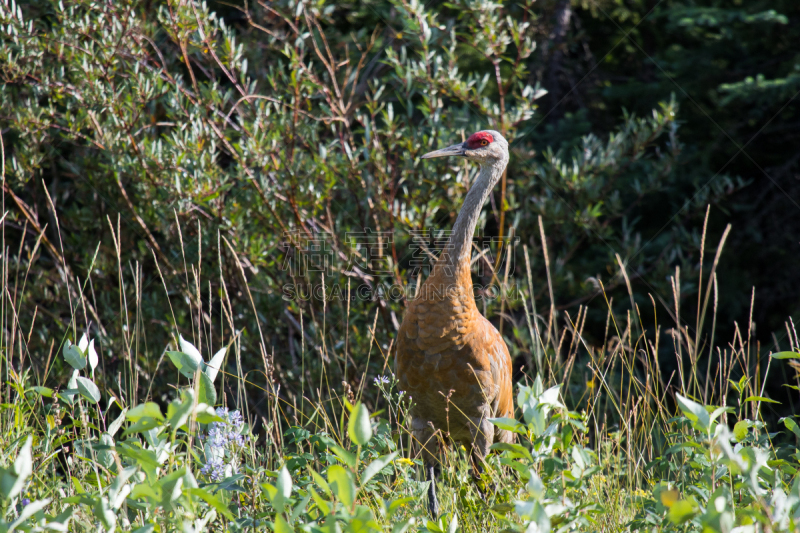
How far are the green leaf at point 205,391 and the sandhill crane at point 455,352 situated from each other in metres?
1.65

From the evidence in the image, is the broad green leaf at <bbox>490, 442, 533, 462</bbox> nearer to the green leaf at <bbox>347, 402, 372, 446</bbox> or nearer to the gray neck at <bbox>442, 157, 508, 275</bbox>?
the green leaf at <bbox>347, 402, 372, 446</bbox>

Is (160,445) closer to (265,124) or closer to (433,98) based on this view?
(265,124)

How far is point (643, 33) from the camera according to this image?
6.39 m

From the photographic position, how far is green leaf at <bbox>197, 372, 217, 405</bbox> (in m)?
1.36

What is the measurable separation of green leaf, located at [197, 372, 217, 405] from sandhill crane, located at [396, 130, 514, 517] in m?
1.65

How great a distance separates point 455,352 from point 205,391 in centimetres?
179

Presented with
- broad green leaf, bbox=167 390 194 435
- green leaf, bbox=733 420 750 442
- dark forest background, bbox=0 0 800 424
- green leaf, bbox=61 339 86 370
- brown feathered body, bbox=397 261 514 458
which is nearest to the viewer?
broad green leaf, bbox=167 390 194 435

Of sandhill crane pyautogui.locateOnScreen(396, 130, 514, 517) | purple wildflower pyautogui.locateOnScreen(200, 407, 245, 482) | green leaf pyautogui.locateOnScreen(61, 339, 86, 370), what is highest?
green leaf pyautogui.locateOnScreen(61, 339, 86, 370)

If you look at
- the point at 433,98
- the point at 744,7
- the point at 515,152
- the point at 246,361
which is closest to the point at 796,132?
the point at 744,7

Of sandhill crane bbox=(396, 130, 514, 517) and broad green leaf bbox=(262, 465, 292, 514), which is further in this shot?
sandhill crane bbox=(396, 130, 514, 517)

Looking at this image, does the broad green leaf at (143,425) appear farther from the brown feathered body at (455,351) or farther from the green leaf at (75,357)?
the brown feathered body at (455,351)

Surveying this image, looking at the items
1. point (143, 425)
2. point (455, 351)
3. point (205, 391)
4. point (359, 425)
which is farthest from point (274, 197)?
point (359, 425)

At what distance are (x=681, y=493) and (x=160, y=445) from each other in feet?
5.18

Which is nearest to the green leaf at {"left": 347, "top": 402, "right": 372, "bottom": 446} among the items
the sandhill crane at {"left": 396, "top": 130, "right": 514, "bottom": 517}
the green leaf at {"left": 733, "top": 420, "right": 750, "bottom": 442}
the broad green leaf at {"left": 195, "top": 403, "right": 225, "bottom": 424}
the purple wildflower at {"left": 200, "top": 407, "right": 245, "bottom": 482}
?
the broad green leaf at {"left": 195, "top": 403, "right": 225, "bottom": 424}
